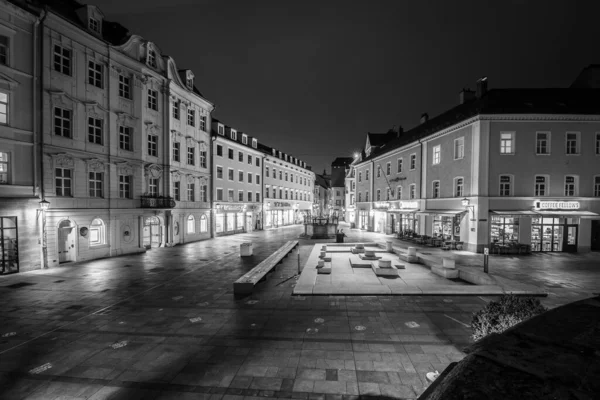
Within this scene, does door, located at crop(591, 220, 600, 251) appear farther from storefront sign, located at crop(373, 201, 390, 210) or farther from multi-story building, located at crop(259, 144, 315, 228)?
multi-story building, located at crop(259, 144, 315, 228)

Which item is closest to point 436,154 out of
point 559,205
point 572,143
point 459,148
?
point 459,148

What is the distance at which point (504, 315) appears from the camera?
233 inches

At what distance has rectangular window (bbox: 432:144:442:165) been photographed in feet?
90.0

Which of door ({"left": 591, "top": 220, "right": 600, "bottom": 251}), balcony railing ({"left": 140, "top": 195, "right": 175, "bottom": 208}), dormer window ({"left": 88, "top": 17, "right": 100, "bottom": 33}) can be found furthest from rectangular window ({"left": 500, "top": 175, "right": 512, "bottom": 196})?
dormer window ({"left": 88, "top": 17, "right": 100, "bottom": 33})

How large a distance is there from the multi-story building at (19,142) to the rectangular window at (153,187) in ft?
28.1

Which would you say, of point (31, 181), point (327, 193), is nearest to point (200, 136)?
point (31, 181)

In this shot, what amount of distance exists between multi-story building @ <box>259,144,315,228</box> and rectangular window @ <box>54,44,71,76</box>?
30444mm

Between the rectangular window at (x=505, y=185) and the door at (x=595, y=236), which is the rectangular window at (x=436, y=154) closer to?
the rectangular window at (x=505, y=185)

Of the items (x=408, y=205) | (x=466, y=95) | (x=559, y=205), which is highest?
(x=466, y=95)

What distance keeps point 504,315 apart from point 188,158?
30.8 meters

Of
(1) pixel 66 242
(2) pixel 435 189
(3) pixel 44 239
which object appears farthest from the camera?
(2) pixel 435 189

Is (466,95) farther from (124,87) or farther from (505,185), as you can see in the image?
(124,87)

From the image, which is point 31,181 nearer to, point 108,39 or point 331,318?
point 108,39

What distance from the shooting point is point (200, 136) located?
3262 cm
